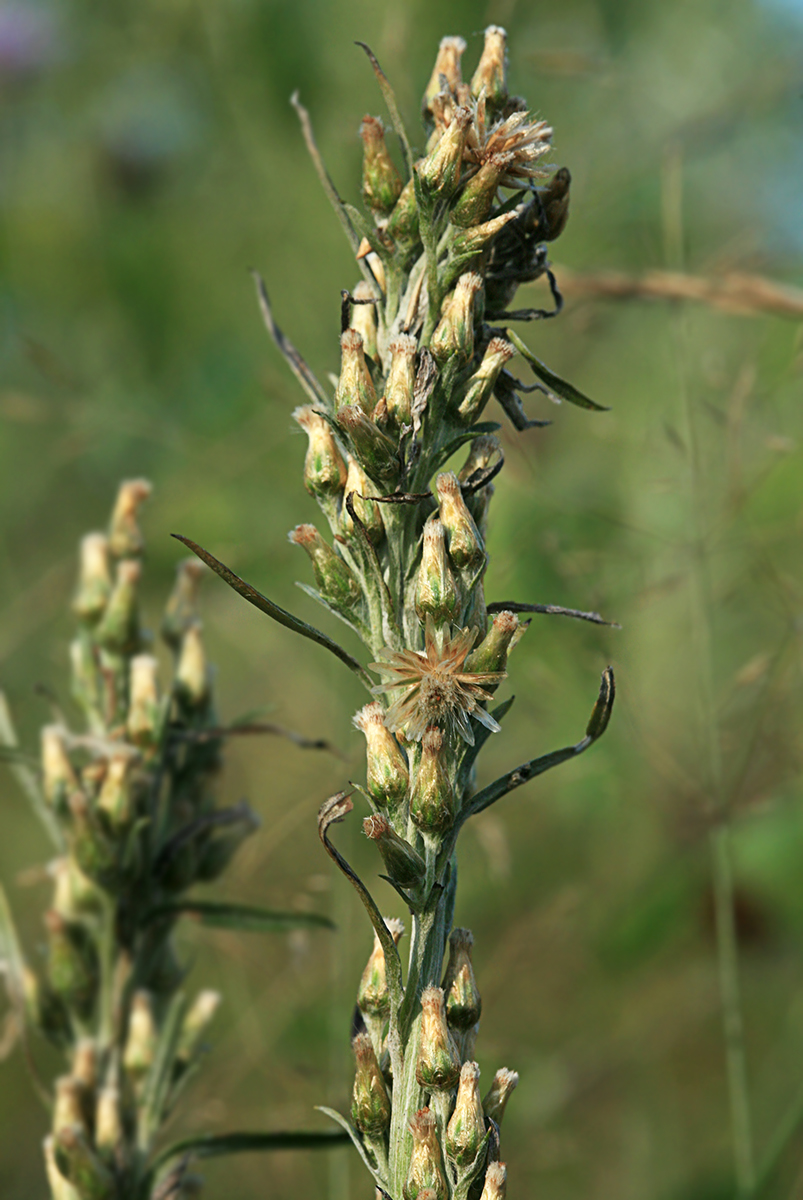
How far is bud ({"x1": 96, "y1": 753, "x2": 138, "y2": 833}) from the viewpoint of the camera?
187 cm

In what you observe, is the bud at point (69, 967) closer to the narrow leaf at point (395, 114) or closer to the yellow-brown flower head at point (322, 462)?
the yellow-brown flower head at point (322, 462)

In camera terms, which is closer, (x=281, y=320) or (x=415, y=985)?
(x=415, y=985)

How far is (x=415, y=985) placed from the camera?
1.18m

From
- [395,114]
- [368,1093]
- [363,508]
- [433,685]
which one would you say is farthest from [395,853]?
[395,114]

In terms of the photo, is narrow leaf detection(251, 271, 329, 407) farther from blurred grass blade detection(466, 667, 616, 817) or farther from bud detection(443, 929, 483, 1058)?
bud detection(443, 929, 483, 1058)

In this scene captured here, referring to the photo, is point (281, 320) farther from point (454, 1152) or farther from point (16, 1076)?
point (454, 1152)

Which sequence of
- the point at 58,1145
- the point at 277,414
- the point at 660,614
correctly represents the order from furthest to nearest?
the point at 660,614, the point at 277,414, the point at 58,1145

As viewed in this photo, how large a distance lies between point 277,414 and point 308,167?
3.84 ft

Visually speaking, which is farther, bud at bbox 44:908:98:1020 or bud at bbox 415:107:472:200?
bud at bbox 44:908:98:1020

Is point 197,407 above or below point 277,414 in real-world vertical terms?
above

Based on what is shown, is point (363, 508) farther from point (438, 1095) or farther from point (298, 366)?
point (438, 1095)

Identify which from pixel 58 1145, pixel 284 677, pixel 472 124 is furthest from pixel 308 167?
pixel 58 1145

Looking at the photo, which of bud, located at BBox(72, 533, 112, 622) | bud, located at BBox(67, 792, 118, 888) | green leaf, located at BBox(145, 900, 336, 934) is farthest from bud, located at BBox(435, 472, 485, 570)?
bud, located at BBox(72, 533, 112, 622)

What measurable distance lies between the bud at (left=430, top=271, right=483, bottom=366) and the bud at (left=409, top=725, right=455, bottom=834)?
1.43ft
